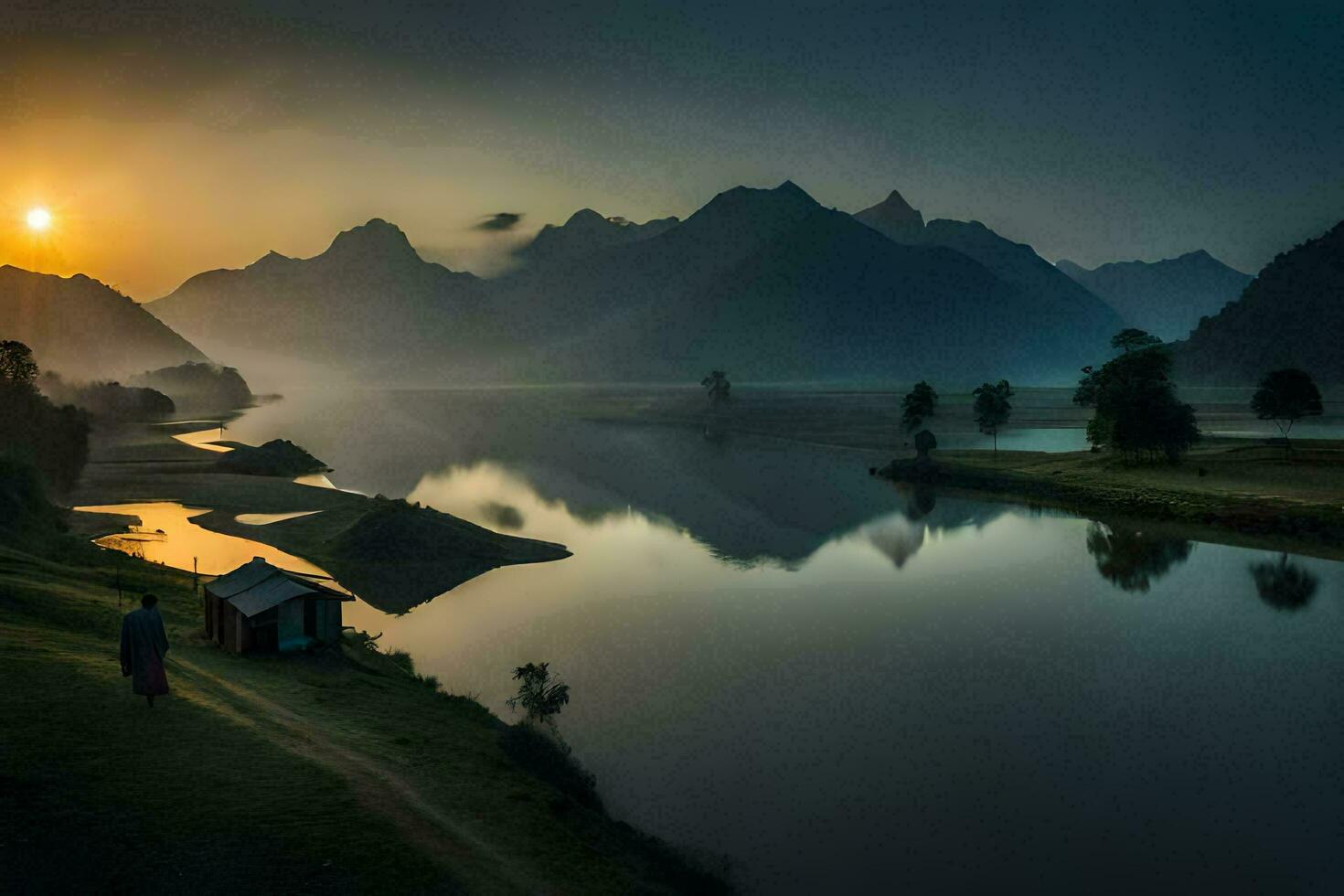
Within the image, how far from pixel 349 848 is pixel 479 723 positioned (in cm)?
1232

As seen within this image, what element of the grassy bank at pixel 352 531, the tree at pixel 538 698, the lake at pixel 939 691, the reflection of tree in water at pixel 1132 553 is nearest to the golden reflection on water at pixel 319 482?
the grassy bank at pixel 352 531

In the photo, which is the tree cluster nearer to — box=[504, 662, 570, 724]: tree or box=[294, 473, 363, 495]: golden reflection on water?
box=[294, 473, 363, 495]: golden reflection on water

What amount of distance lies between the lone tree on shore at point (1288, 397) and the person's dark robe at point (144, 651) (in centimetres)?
11596

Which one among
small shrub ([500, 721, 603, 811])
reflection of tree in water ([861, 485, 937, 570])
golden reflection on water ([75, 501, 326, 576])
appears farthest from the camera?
reflection of tree in water ([861, 485, 937, 570])

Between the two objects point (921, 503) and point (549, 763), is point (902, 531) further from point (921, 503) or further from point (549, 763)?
point (549, 763)

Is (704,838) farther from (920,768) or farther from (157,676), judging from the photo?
(157,676)

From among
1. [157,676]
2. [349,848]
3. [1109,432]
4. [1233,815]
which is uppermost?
[1109,432]

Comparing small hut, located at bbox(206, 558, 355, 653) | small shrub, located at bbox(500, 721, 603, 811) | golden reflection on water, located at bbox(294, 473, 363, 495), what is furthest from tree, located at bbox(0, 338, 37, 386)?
small shrub, located at bbox(500, 721, 603, 811)

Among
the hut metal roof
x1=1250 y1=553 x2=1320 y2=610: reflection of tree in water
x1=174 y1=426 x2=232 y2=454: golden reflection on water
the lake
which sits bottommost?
the lake

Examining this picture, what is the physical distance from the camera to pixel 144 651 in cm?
2147

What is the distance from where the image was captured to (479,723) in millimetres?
28922

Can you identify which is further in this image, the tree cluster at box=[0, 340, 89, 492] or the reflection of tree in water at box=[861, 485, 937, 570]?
the tree cluster at box=[0, 340, 89, 492]

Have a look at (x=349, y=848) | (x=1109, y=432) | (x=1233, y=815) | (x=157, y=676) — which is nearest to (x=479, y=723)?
(x=157, y=676)

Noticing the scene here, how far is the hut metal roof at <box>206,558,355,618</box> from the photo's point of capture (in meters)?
32.3
